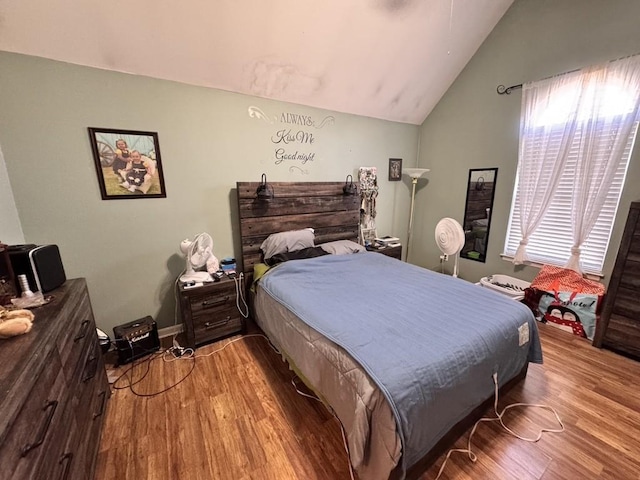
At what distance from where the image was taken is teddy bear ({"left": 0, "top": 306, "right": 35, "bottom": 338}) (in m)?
0.95

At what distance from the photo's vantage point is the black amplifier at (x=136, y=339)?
2.04 m

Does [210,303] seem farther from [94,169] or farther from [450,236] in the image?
[450,236]

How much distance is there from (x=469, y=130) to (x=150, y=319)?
3.96 m

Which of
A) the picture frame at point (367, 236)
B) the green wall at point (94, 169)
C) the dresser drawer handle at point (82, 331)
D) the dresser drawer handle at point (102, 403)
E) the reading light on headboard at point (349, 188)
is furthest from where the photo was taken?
the picture frame at point (367, 236)

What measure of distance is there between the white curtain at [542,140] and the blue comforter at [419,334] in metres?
1.45

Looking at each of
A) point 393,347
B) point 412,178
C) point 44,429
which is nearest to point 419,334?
point 393,347

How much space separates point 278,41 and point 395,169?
217cm

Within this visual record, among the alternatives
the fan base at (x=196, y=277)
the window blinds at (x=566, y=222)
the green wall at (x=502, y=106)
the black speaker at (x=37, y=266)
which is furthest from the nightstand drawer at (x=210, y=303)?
the window blinds at (x=566, y=222)

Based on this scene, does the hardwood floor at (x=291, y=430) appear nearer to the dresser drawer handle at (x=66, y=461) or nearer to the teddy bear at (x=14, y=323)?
the dresser drawer handle at (x=66, y=461)

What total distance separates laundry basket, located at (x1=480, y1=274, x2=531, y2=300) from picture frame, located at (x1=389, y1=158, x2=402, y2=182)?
5.61 ft

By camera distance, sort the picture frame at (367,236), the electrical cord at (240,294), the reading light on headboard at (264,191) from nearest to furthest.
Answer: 1. the electrical cord at (240,294)
2. the reading light on headboard at (264,191)
3. the picture frame at (367,236)

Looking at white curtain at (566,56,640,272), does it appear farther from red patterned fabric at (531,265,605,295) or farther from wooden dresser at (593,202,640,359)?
wooden dresser at (593,202,640,359)

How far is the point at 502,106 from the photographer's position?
2.88 metres

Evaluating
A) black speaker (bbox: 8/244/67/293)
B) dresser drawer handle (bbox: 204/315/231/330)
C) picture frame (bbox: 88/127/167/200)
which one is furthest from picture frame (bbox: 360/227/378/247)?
black speaker (bbox: 8/244/67/293)
